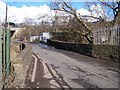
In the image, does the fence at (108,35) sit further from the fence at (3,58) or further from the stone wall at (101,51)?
the fence at (3,58)

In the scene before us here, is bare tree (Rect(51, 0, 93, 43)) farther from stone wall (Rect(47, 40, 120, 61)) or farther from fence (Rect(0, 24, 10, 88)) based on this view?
fence (Rect(0, 24, 10, 88))

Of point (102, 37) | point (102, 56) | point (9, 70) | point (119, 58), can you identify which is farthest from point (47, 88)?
point (102, 37)

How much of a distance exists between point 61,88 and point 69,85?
68 cm

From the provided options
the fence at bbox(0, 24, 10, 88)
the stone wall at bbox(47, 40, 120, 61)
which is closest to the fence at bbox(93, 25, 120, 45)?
the stone wall at bbox(47, 40, 120, 61)

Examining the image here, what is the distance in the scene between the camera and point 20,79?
32.3ft

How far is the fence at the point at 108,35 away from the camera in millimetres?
24328

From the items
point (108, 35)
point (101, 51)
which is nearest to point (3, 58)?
point (101, 51)

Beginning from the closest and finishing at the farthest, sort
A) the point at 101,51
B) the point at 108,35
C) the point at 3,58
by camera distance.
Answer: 1. the point at 3,58
2. the point at 101,51
3. the point at 108,35

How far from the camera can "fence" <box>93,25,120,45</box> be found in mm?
24328

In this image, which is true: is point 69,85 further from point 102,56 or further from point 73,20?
point 73,20

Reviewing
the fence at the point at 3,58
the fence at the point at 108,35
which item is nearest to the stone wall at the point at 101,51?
the fence at the point at 108,35

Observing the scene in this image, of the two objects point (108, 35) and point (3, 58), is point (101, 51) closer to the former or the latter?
point (108, 35)

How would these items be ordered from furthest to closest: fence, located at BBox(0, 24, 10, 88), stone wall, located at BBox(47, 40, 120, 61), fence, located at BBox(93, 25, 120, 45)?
fence, located at BBox(93, 25, 120, 45), stone wall, located at BBox(47, 40, 120, 61), fence, located at BBox(0, 24, 10, 88)

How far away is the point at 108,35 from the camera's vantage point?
85.9 feet
